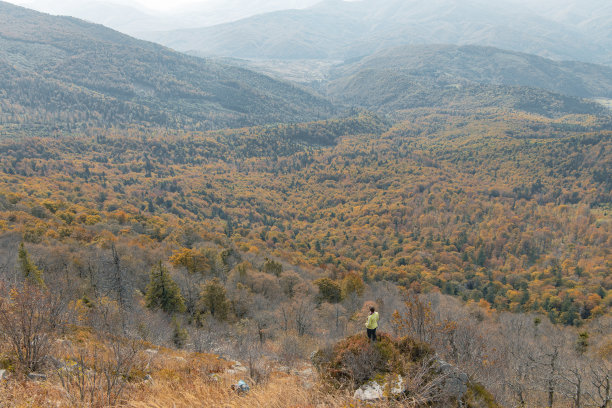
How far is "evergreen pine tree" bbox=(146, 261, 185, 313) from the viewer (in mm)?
37281

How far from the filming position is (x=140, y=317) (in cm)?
2947

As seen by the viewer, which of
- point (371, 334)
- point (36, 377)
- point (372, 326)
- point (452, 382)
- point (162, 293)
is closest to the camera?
point (36, 377)

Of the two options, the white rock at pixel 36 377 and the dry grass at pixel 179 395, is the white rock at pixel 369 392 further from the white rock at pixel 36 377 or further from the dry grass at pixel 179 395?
the white rock at pixel 36 377

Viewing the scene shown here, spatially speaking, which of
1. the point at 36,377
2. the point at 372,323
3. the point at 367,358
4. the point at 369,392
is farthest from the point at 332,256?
the point at 36,377

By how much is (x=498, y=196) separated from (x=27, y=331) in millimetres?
195066

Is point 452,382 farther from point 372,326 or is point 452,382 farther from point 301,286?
point 301,286

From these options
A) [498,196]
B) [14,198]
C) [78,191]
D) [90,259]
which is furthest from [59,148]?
[498,196]

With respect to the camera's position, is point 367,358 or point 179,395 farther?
point 367,358

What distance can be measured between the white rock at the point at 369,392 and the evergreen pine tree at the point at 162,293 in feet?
102

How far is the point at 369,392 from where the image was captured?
1122 cm

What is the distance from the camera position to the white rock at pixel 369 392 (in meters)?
10.8

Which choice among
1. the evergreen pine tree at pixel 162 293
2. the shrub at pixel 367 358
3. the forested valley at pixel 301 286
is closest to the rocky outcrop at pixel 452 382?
the forested valley at pixel 301 286

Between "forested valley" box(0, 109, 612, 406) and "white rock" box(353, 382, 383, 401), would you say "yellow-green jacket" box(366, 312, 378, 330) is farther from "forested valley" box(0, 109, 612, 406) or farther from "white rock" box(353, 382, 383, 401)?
"forested valley" box(0, 109, 612, 406)

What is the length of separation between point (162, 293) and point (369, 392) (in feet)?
105
